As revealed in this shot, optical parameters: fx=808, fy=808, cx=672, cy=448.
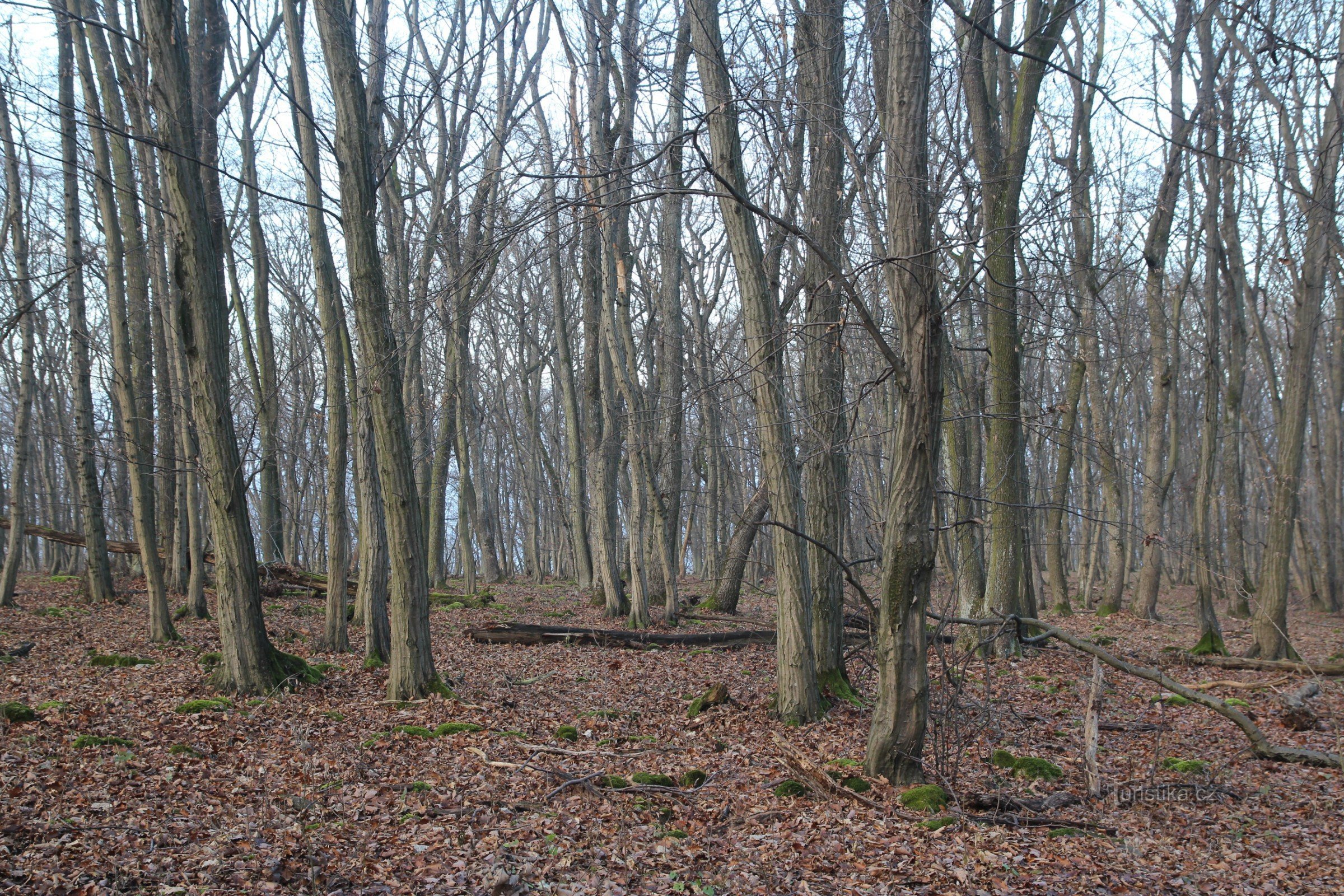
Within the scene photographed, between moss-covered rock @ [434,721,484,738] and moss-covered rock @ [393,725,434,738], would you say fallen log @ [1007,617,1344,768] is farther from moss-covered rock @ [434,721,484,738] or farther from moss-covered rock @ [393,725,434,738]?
moss-covered rock @ [393,725,434,738]

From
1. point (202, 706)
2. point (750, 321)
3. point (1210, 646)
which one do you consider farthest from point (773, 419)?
point (1210, 646)

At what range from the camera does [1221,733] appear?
24.7 feet

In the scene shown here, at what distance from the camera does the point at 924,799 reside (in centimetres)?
515

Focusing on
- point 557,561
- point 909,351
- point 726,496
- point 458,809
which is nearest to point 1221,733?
point 909,351

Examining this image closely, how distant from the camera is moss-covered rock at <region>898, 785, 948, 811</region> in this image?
16.8 feet

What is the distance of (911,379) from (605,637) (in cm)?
811

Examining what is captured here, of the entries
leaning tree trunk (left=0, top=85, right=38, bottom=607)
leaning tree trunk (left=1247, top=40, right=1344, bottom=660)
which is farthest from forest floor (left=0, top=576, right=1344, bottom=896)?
leaning tree trunk (left=0, top=85, right=38, bottom=607)

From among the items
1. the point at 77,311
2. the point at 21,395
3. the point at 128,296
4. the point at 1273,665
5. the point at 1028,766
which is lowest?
the point at 1273,665

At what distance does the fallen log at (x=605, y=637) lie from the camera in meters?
11.8

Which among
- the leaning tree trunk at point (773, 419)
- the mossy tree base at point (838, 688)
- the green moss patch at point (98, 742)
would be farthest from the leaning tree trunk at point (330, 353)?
the mossy tree base at point (838, 688)

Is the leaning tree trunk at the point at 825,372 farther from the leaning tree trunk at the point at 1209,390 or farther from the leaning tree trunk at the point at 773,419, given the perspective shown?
the leaning tree trunk at the point at 1209,390

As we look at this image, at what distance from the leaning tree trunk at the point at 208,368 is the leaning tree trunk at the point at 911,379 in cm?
572

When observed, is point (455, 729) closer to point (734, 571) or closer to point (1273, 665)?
point (734, 571)

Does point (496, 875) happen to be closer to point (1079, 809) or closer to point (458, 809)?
point (458, 809)
